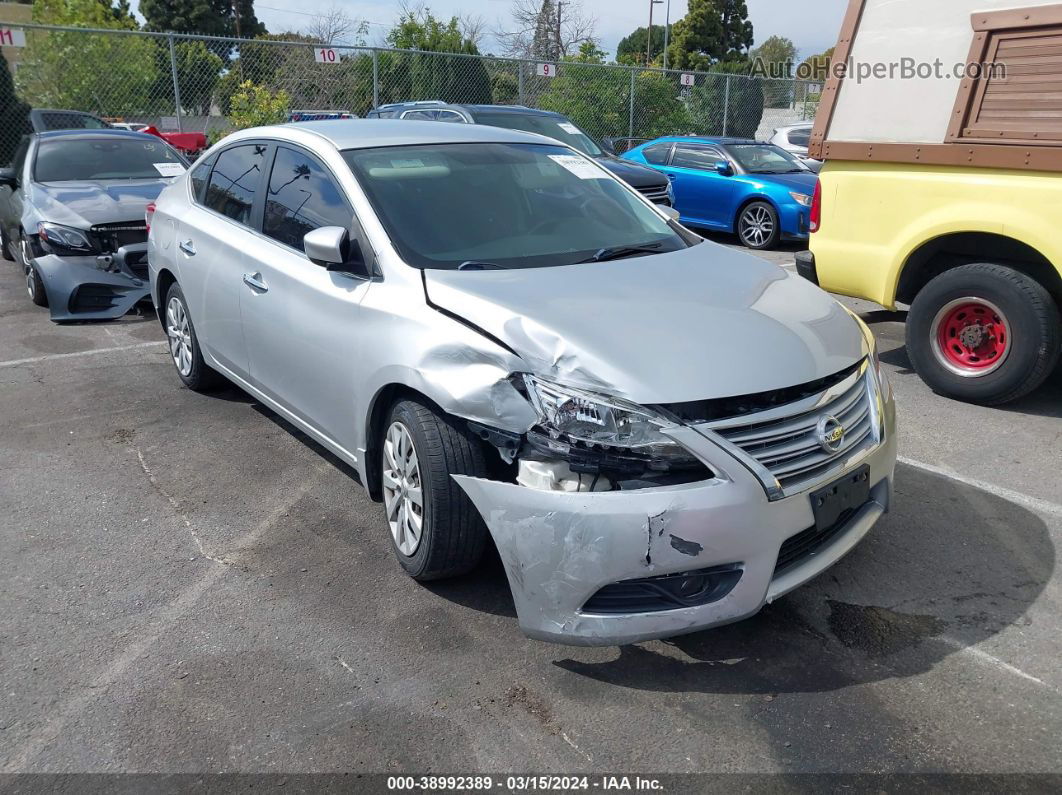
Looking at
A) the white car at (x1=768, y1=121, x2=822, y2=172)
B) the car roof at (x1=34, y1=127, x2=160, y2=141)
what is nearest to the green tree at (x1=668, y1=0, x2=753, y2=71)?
the white car at (x1=768, y1=121, x2=822, y2=172)

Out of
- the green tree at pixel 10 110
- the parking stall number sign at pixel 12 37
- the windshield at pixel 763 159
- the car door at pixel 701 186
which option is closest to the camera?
the car door at pixel 701 186

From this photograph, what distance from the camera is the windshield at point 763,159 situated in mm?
12414

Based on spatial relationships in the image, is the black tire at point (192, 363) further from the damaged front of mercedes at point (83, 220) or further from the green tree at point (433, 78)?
the green tree at point (433, 78)

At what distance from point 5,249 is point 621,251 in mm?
9342

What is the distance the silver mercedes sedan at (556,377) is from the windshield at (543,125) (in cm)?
738

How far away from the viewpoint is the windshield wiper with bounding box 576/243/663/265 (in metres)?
3.79

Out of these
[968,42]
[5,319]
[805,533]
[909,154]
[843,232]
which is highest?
[968,42]

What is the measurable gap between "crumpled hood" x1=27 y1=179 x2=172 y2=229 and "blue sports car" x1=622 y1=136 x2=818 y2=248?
281 inches

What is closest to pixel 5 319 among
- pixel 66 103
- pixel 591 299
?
pixel 591 299

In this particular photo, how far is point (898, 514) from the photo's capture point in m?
4.08

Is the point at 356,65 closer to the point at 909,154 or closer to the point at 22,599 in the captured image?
the point at 909,154

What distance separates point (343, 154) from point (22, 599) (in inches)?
Answer: 89.4

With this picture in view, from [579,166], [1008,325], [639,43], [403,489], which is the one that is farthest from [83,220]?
[639,43]

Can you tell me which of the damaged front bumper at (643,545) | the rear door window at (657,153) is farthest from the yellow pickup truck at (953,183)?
the rear door window at (657,153)
